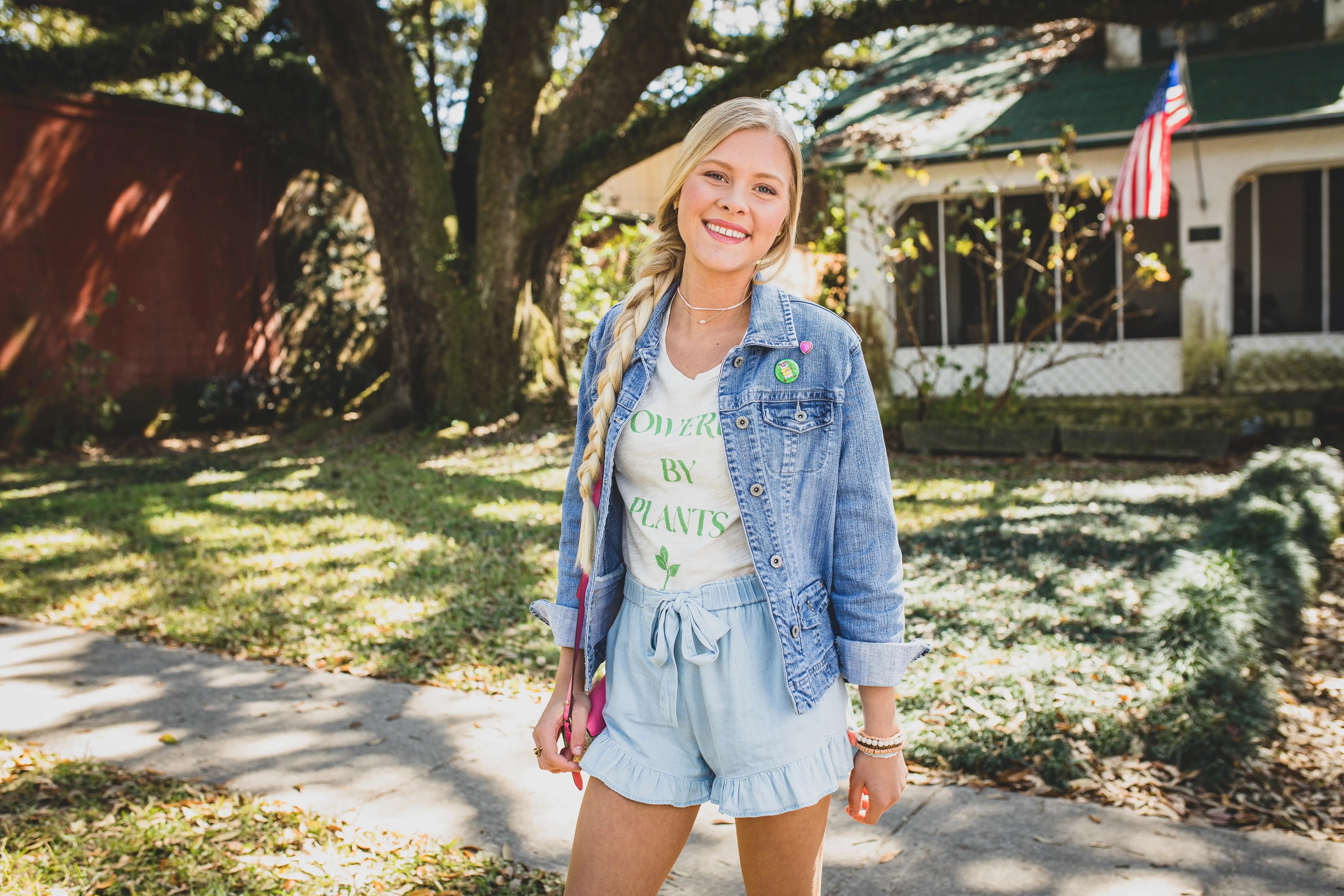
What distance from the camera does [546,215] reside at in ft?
42.3

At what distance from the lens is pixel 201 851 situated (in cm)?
309

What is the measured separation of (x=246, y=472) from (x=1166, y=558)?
853 centimetres

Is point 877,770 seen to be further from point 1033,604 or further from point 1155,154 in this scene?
point 1155,154

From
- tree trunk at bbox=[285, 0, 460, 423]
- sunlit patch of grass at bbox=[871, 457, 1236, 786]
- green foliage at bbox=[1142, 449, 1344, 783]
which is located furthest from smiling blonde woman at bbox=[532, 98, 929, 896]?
tree trunk at bbox=[285, 0, 460, 423]

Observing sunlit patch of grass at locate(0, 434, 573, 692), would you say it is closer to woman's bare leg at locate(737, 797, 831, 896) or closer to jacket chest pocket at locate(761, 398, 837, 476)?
woman's bare leg at locate(737, 797, 831, 896)

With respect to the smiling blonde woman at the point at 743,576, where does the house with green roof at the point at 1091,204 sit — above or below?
above

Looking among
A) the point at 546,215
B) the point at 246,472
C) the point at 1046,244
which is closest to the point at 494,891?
the point at 246,472

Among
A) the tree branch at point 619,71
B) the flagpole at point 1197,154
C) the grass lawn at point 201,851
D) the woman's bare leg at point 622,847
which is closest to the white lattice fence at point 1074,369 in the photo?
the flagpole at point 1197,154

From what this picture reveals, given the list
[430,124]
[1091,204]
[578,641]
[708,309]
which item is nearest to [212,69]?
[430,124]

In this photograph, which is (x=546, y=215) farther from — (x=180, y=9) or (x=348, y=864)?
(x=348, y=864)

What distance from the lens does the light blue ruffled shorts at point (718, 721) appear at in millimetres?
1887

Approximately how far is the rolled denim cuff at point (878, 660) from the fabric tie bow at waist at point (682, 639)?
0.80ft

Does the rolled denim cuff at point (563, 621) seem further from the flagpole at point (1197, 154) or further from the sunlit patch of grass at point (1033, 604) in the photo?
the flagpole at point (1197, 154)

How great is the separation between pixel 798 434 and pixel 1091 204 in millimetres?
13397
